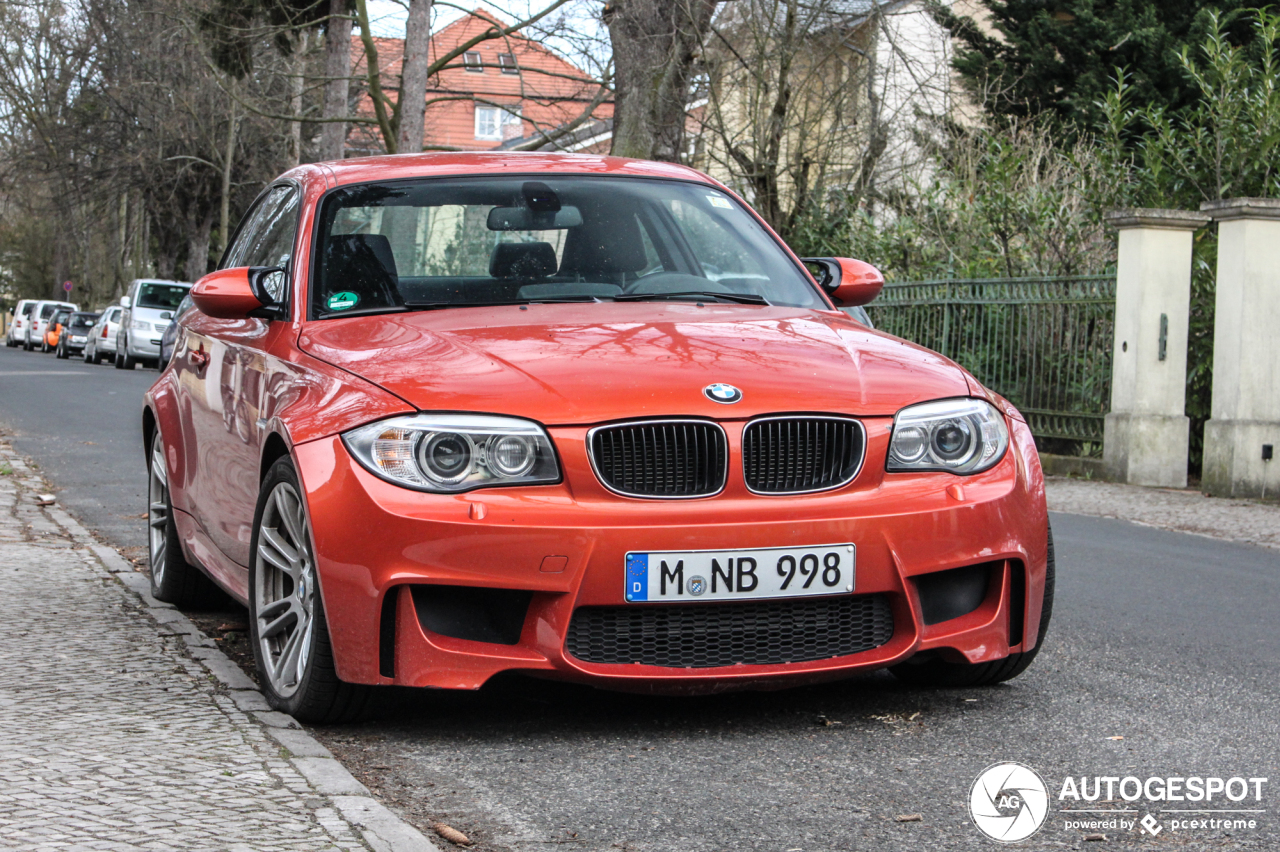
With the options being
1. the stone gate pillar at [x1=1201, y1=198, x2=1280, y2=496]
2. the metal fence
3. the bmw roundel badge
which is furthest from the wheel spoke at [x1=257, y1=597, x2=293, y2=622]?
the metal fence

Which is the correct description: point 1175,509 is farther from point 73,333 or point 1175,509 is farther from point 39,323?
point 39,323

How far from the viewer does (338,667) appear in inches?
168

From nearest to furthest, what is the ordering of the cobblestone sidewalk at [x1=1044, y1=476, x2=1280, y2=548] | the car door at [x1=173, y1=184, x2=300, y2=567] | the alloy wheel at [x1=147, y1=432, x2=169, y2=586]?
the car door at [x1=173, y1=184, x2=300, y2=567] < the alloy wheel at [x1=147, y1=432, x2=169, y2=586] < the cobblestone sidewalk at [x1=1044, y1=476, x2=1280, y2=548]

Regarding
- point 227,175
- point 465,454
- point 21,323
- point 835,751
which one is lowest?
point 21,323

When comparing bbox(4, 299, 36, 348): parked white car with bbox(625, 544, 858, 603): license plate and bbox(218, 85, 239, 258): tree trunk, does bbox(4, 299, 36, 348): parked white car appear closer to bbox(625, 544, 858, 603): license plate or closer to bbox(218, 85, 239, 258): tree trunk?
bbox(218, 85, 239, 258): tree trunk

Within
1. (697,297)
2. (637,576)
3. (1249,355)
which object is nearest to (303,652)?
(637,576)

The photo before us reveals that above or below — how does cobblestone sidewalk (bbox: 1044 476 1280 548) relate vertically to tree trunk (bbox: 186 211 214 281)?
below

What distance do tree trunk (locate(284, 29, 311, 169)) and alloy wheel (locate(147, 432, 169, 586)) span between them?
24.6 metres

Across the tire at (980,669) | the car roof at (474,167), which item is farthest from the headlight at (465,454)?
the car roof at (474,167)

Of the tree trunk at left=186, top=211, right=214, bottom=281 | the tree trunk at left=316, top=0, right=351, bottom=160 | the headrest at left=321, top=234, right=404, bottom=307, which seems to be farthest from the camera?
the tree trunk at left=186, top=211, right=214, bottom=281

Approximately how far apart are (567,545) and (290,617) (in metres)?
1.01

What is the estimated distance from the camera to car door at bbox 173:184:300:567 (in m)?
5.11

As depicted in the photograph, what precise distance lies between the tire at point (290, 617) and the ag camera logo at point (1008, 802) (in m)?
1.63

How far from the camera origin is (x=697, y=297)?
17.5 ft
